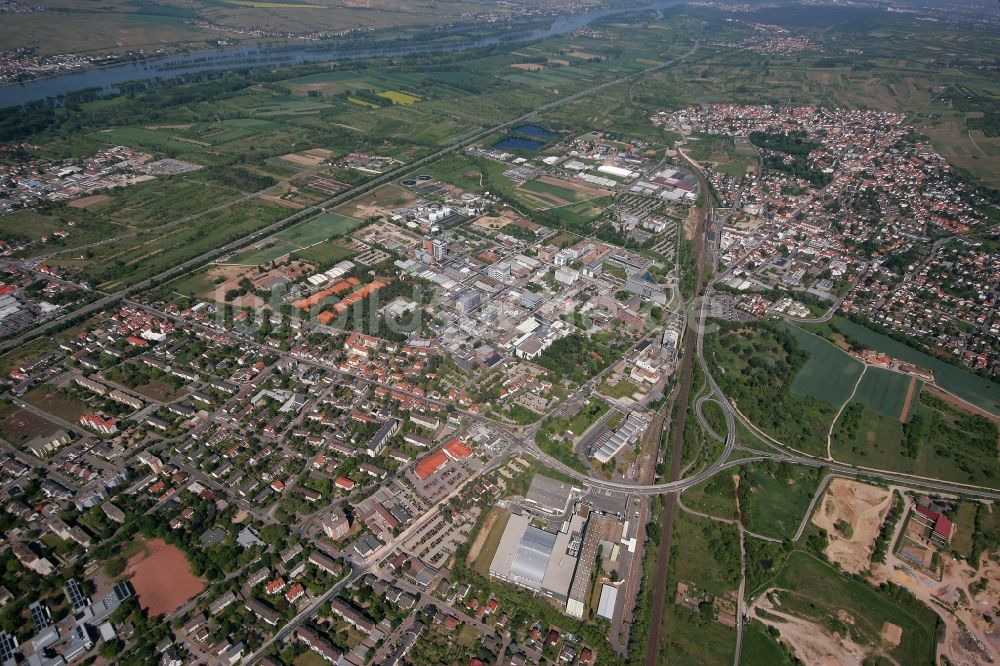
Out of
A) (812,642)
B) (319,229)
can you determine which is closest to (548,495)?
(812,642)

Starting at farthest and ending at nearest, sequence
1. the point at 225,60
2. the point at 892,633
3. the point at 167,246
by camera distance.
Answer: the point at 225,60 < the point at 167,246 < the point at 892,633

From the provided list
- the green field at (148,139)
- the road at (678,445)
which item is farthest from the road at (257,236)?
the road at (678,445)

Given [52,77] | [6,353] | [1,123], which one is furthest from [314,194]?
[52,77]

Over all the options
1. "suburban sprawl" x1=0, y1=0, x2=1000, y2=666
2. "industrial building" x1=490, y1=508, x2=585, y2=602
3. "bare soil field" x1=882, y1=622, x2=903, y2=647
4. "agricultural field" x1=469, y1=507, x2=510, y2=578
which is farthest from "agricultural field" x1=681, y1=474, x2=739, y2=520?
"agricultural field" x1=469, y1=507, x2=510, y2=578

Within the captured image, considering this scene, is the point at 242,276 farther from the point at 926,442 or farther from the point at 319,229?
the point at 926,442

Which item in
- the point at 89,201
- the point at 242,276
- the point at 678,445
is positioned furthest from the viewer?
the point at 89,201
